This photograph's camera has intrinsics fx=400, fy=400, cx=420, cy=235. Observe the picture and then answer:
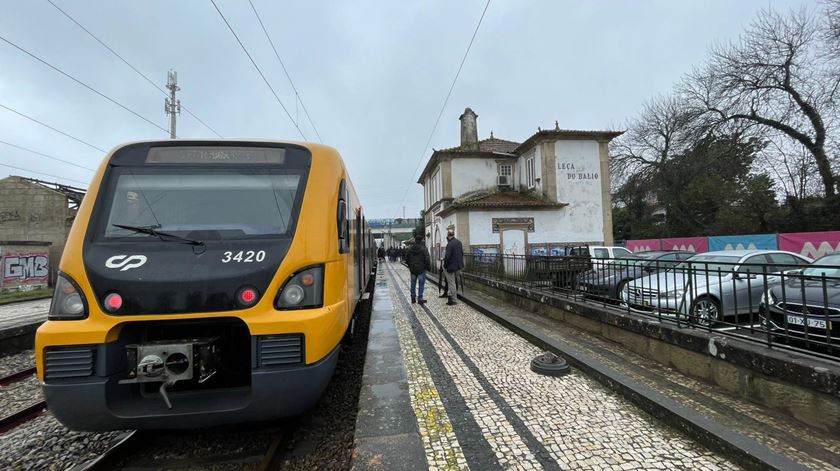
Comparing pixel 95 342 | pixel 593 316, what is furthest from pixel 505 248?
pixel 95 342

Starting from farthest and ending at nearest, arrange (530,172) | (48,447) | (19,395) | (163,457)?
1. (530,172)
2. (19,395)
3. (48,447)
4. (163,457)

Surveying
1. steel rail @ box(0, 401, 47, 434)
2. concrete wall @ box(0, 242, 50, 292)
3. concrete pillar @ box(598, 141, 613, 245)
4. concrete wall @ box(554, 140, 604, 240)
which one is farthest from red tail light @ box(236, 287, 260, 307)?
concrete wall @ box(0, 242, 50, 292)

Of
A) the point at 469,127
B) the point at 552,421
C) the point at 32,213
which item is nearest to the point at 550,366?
the point at 552,421

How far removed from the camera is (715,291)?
6.66m

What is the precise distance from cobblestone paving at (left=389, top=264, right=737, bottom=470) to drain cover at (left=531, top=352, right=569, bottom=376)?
8cm

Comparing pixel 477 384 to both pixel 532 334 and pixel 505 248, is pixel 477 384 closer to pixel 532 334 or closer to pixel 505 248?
pixel 532 334

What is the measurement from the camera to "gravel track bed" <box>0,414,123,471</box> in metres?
3.23

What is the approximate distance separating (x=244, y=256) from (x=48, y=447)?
2.61 m

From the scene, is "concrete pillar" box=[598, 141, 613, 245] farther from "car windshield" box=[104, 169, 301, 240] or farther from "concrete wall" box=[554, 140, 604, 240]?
"car windshield" box=[104, 169, 301, 240]

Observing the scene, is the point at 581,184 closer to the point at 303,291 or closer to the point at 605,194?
the point at 605,194

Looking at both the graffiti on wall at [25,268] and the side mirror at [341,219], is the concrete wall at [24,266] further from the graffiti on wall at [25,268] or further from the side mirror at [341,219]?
the side mirror at [341,219]

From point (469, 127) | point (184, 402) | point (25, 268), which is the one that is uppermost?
point (469, 127)

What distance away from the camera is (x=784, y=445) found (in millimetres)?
2912

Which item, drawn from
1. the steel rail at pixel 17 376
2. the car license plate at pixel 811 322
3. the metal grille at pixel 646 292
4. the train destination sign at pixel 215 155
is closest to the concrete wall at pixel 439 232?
the metal grille at pixel 646 292
